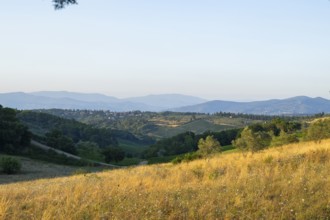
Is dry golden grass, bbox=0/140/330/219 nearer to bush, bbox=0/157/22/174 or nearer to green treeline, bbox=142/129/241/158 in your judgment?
bush, bbox=0/157/22/174

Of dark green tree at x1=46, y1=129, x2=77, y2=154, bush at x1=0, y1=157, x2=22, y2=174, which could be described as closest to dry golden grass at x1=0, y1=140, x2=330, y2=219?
bush at x1=0, y1=157, x2=22, y2=174

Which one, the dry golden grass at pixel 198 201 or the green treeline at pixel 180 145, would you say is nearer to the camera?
the dry golden grass at pixel 198 201

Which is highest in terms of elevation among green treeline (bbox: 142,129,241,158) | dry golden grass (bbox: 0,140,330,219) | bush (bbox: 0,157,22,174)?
dry golden grass (bbox: 0,140,330,219)

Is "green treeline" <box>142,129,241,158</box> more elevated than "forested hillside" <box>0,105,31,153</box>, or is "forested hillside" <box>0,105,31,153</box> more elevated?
"forested hillside" <box>0,105,31,153</box>

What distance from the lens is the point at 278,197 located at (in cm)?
1005

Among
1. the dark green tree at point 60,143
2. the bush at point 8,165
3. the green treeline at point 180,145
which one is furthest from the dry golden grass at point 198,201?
the green treeline at point 180,145

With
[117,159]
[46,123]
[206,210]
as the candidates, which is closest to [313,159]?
[206,210]

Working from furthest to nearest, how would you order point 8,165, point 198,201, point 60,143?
point 60,143 → point 8,165 → point 198,201

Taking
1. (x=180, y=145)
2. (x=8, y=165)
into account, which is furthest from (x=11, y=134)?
(x=180, y=145)

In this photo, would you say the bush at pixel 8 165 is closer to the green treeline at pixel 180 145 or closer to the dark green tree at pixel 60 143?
the dark green tree at pixel 60 143

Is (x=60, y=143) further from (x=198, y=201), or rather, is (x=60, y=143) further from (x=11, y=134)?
(x=198, y=201)

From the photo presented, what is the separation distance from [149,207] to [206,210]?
1301 mm

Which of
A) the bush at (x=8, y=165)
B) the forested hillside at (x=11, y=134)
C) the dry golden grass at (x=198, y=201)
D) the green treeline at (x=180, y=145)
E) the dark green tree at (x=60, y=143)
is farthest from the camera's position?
the green treeline at (x=180, y=145)

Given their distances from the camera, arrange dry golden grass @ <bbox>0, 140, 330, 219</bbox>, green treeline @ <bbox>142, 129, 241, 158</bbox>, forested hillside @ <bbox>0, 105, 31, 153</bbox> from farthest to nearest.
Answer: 1. green treeline @ <bbox>142, 129, 241, 158</bbox>
2. forested hillside @ <bbox>0, 105, 31, 153</bbox>
3. dry golden grass @ <bbox>0, 140, 330, 219</bbox>
